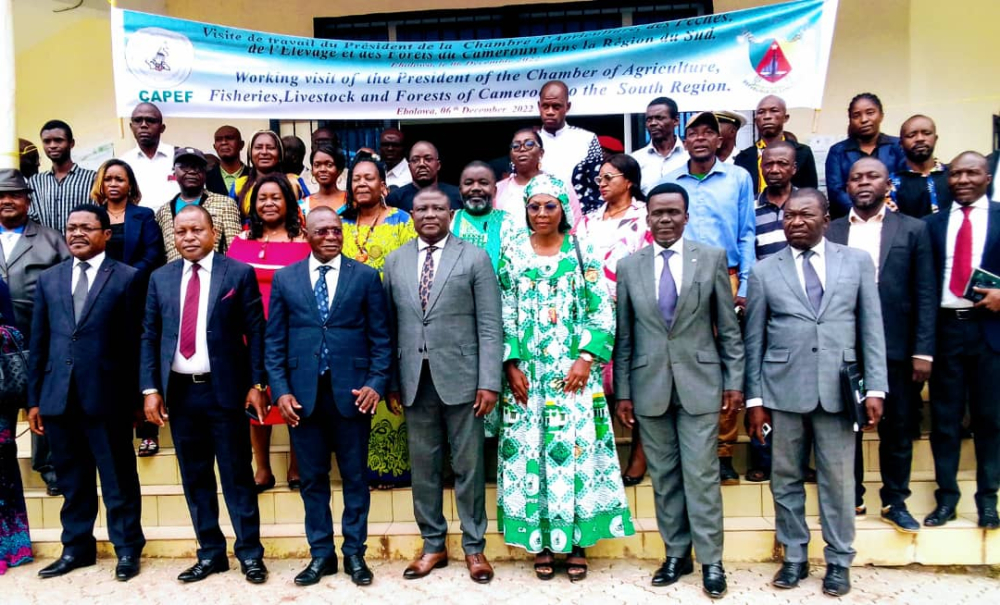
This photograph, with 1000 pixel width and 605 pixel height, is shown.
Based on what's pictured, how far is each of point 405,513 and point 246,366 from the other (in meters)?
1.44

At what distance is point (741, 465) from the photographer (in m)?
5.23

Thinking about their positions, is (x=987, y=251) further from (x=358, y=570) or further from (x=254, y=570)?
(x=254, y=570)

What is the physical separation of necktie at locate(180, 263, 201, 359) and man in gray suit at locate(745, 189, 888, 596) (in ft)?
10.2

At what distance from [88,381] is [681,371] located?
3.38 meters

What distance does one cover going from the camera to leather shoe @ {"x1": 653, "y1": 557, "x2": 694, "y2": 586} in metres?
4.27

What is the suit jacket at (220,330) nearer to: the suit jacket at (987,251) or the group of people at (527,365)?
the group of people at (527,365)

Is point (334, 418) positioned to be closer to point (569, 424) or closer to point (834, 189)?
point (569, 424)

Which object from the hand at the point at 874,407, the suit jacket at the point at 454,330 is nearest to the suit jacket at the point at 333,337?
the suit jacket at the point at 454,330

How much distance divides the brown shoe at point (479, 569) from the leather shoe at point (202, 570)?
1460mm

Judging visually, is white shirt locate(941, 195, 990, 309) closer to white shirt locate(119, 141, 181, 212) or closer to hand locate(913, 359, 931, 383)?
hand locate(913, 359, 931, 383)

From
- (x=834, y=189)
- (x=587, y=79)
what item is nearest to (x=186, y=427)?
(x=587, y=79)

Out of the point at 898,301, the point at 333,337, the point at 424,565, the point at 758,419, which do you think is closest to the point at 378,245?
the point at 333,337

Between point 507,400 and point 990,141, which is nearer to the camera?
point 507,400

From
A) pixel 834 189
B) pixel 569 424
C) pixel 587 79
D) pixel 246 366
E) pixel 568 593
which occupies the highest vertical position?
pixel 587 79
